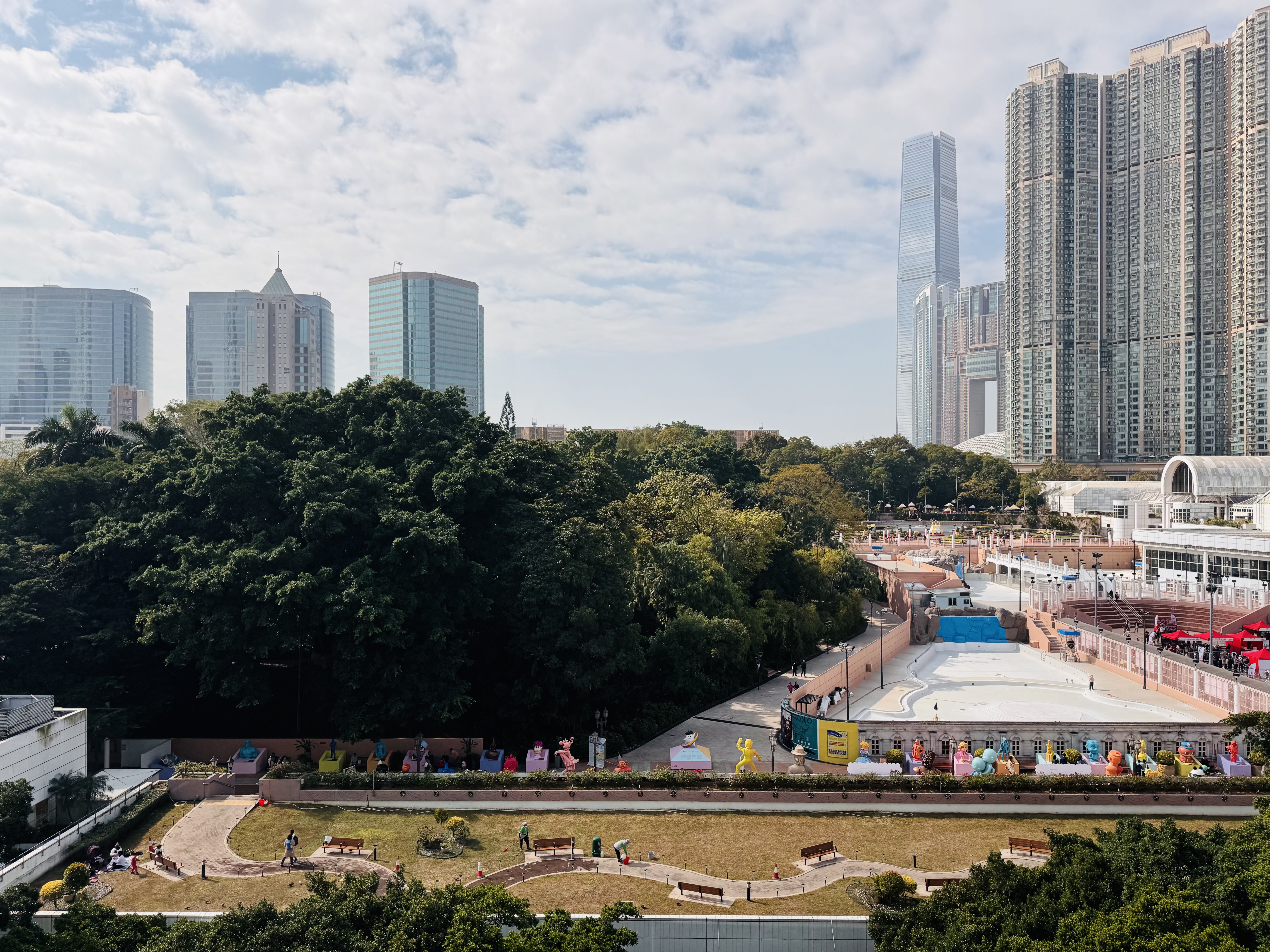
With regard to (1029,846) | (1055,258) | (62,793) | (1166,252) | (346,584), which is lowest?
(1029,846)

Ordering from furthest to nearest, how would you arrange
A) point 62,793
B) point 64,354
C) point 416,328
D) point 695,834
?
point 64,354
point 416,328
point 62,793
point 695,834

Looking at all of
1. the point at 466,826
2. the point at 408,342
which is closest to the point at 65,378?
the point at 408,342

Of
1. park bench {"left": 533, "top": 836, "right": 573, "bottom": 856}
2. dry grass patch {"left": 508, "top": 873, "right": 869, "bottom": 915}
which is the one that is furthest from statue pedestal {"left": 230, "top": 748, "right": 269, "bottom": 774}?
dry grass patch {"left": 508, "top": 873, "right": 869, "bottom": 915}

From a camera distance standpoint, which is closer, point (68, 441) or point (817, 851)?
point (817, 851)

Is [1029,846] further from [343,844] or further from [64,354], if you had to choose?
[64,354]

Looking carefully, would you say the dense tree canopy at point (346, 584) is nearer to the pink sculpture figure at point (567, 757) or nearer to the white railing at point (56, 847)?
the pink sculpture figure at point (567, 757)

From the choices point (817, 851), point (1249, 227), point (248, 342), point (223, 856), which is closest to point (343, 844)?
point (223, 856)

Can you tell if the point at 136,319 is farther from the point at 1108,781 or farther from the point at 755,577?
the point at 1108,781

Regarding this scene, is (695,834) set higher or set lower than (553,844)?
lower
